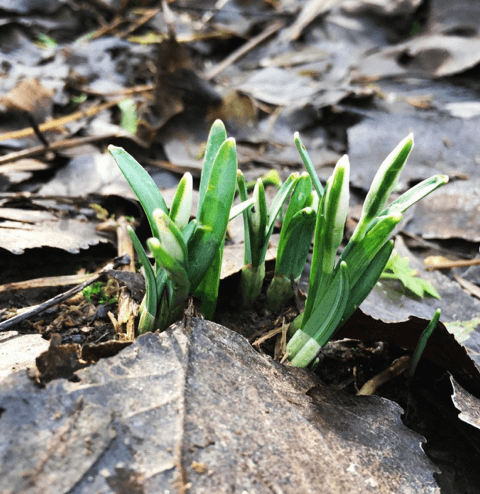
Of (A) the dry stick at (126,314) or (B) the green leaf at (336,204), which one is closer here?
(B) the green leaf at (336,204)

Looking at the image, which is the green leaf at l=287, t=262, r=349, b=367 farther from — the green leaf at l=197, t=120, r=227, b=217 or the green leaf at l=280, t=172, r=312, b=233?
the green leaf at l=197, t=120, r=227, b=217

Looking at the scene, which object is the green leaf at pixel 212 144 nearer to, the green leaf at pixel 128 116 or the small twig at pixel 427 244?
the small twig at pixel 427 244

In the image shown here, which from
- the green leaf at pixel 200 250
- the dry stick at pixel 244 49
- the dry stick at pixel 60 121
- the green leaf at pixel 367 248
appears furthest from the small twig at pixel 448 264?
the dry stick at pixel 244 49

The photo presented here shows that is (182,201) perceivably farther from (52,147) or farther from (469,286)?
(52,147)

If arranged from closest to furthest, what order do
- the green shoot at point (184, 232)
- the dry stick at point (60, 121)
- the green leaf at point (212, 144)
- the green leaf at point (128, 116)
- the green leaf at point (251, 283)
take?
the green shoot at point (184, 232), the green leaf at point (212, 144), the green leaf at point (251, 283), the dry stick at point (60, 121), the green leaf at point (128, 116)

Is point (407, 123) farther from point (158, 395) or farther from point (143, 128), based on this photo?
point (158, 395)

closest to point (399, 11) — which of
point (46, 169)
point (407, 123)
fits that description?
point (407, 123)

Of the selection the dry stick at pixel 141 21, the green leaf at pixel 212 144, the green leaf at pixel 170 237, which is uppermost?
the dry stick at pixel 141 21
